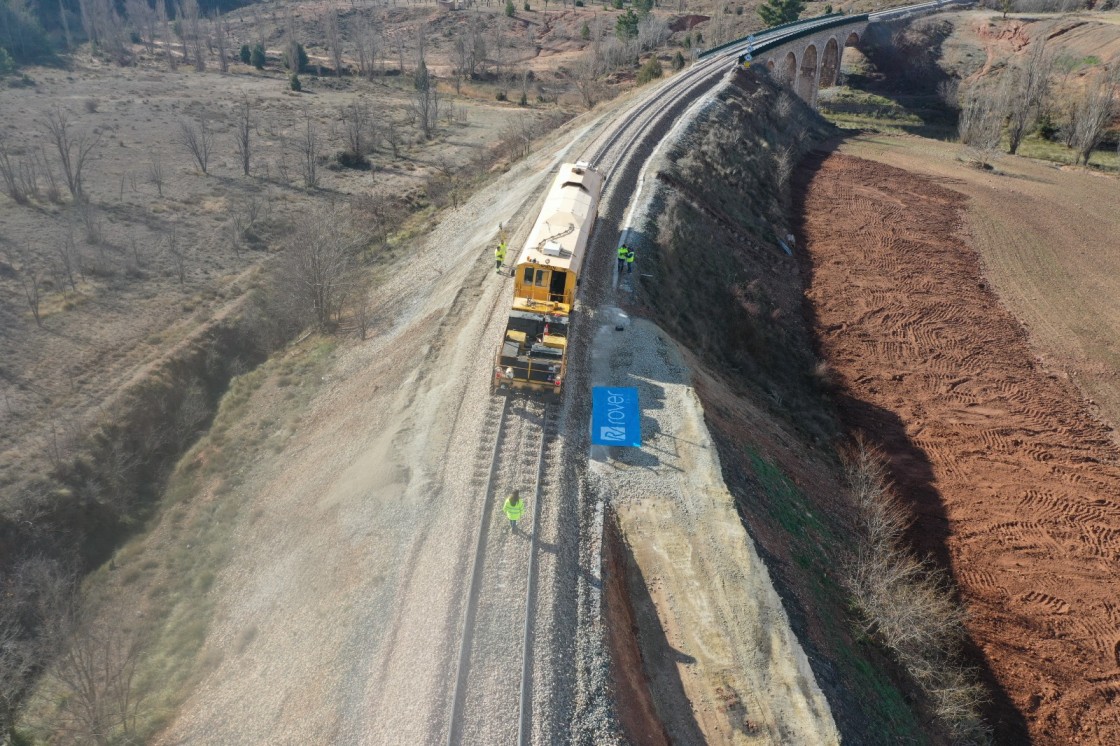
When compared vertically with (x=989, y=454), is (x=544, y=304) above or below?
above

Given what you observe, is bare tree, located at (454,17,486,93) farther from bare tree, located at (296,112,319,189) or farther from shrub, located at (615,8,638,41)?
bare tree, located at (296,112,319,189)

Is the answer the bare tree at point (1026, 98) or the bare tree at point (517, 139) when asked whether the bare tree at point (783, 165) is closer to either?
the bare tree at point (517, 139)

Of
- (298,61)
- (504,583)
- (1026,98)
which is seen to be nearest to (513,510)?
(504,583)

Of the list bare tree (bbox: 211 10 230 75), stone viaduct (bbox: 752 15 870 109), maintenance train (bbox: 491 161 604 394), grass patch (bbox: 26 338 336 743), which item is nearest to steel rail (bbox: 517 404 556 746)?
maintenance train (bbox: 491 161 604 394)

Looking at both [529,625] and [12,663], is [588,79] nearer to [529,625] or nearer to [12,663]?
[529,625]

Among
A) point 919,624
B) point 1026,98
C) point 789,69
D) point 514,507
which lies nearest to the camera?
point 514,507

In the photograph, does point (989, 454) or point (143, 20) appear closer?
point (989, 454)

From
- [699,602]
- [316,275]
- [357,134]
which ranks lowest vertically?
[699,602]
